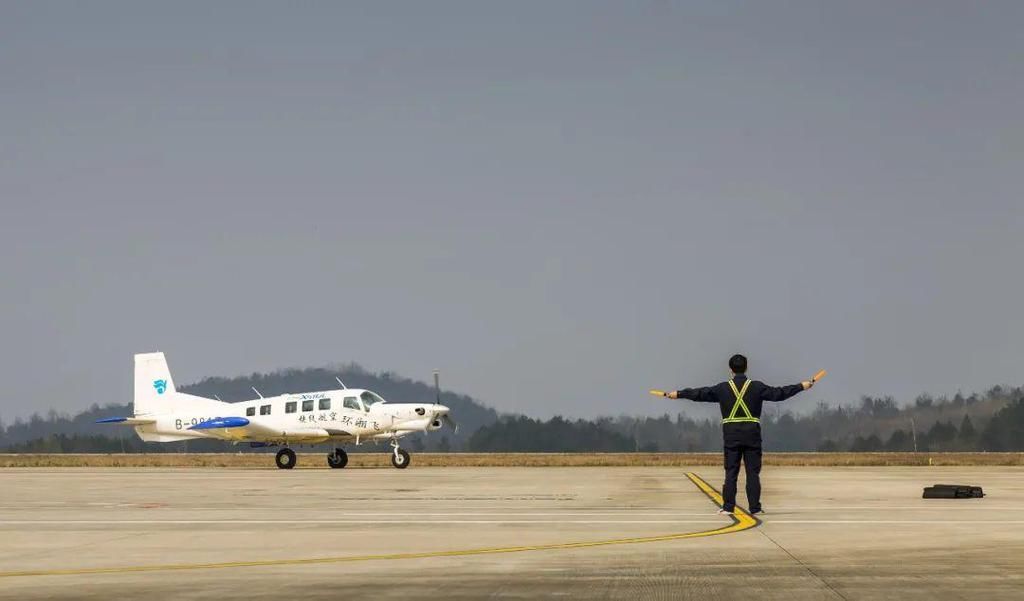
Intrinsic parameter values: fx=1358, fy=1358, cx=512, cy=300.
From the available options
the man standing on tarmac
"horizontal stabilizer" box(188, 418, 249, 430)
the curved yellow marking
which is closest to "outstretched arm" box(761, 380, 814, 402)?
the man standing on tarmac

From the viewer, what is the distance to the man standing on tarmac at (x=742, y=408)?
1898 centimetres

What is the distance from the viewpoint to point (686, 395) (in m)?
18.9

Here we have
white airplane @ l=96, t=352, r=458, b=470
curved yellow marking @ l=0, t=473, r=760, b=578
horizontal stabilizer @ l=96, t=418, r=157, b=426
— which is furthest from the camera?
horizontal stabilizer @ l=96, t=418, r=157, b=426

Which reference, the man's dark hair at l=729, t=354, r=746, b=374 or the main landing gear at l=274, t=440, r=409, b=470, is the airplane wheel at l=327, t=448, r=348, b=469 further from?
the man's dark hair at l=729, t=354, r=746, b=374

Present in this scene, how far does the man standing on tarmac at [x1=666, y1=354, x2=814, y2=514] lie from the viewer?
1898 centimetres

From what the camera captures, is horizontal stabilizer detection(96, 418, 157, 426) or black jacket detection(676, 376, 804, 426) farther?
horizontal stabilizer detection(96, 418, 157, 426)

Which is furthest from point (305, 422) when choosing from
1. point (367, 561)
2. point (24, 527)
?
point (367, 561)

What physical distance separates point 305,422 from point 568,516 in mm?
32369

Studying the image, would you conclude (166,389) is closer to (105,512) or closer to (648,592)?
(105,512)

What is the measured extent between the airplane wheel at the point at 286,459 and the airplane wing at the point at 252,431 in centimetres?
85

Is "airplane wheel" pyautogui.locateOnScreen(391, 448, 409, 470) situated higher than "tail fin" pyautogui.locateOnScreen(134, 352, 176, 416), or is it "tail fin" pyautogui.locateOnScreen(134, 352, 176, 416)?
"tail fin" pyautogui.locateOnScreen(134, 352, 176, 416)

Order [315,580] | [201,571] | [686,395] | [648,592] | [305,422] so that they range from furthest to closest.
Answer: [305,422], [686,395], [201,571], [315,580], [648,592]

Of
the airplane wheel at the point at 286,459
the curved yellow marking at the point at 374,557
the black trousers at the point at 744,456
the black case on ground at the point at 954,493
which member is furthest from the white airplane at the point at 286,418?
the curved yellow marking at the point at 374,557

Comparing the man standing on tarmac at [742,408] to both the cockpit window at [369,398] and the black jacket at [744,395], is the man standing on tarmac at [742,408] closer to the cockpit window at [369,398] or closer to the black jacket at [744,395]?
the black jacket at [744,395]
